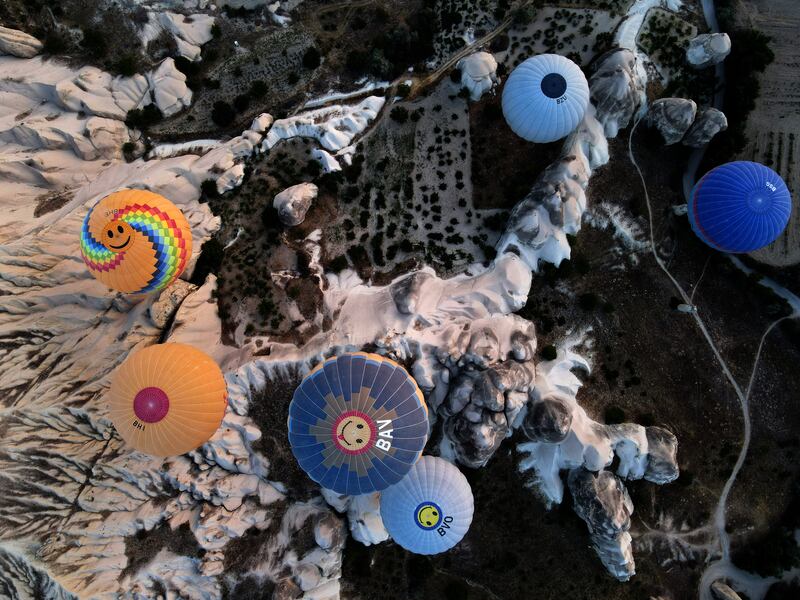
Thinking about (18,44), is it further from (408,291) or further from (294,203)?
(408,291)

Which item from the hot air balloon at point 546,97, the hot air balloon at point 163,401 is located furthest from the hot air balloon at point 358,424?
the hot air balloon at point 546,97

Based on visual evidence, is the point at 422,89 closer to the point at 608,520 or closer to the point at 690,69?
the point at 690,69

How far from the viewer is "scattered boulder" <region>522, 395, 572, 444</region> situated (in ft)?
85.9

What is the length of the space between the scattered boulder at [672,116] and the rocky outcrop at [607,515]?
21.9m

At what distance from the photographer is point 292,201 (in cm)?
2977

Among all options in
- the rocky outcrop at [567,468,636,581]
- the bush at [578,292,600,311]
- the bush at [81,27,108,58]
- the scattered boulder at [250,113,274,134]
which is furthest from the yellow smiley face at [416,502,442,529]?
the bush at [81,27,108,58]

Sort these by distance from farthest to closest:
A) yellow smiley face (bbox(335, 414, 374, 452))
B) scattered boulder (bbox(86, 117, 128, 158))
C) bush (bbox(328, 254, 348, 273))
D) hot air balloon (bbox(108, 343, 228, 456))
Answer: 1. scattered boulder (bbox(86, 117, 128, 158))
2. bush (bbox(328, 254, 348, 273))
3. yellow smiley face (bbox(335, 414, 374, 452))
4. hot air balloon (bbox(108, 343, 228, 456))

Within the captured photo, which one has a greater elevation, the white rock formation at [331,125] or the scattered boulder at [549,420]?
the white rock formation at [331,125]

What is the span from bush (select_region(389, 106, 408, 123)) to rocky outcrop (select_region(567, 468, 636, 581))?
2541 cm

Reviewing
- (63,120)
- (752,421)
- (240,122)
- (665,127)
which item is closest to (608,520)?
(752,421)

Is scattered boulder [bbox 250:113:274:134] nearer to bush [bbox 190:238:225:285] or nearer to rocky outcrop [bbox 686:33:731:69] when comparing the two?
bush [bbox 190:238:225:285]

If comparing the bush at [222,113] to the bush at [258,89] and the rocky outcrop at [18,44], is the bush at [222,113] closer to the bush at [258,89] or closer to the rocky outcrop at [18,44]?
the bush at [258,89]

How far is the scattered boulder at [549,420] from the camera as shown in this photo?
1030 inches

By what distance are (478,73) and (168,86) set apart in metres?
21.5
